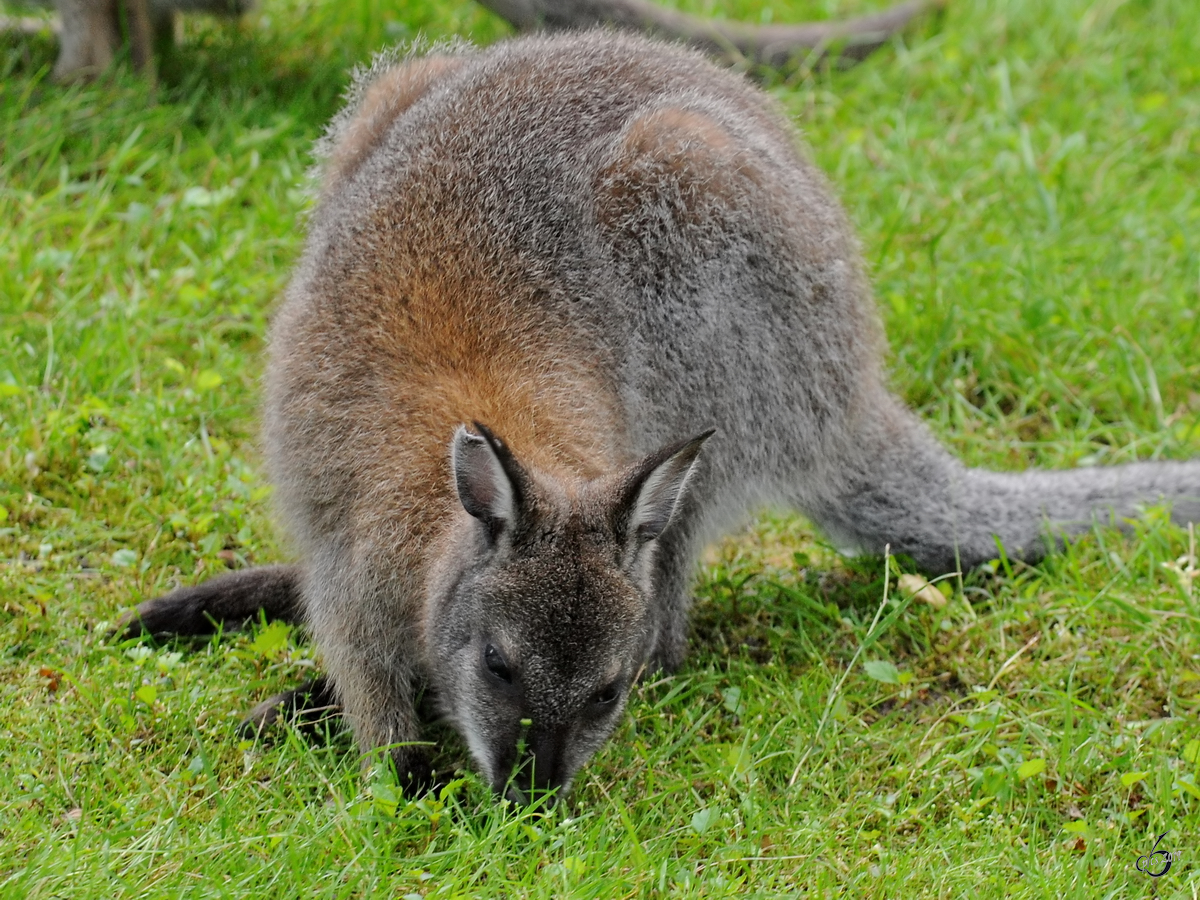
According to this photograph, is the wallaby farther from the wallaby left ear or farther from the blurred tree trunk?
the blurred tree trunk

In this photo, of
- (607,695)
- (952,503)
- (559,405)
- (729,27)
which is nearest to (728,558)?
(952,503)

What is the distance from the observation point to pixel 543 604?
11.3 feet

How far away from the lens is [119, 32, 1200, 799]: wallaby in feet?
11.6

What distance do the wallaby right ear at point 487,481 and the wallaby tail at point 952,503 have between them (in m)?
1.66

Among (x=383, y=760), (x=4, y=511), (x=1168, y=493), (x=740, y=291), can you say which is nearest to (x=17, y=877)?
(x=383, y=760)

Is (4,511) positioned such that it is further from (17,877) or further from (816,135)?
(816,135)

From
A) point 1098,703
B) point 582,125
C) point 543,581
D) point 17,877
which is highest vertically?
point 582,125

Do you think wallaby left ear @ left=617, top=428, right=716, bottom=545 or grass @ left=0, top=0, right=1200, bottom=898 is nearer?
wallaby left ear @ left=617, top=428, right=716, bottom=545

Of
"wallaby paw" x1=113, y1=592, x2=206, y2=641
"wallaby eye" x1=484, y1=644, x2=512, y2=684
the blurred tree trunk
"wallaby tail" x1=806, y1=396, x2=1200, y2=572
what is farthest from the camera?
the blurred tree trunk

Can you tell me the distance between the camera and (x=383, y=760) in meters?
3.77

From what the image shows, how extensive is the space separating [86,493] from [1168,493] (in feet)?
11.6

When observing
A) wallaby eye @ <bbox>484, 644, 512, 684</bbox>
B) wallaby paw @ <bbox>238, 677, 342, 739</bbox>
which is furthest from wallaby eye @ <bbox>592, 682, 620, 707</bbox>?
wallaby paw @ <bbox>238, 677, 342, 739</bbox>

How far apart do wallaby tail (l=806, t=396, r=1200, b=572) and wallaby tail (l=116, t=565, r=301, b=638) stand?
1719mm

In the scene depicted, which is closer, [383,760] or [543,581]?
[543,581]
